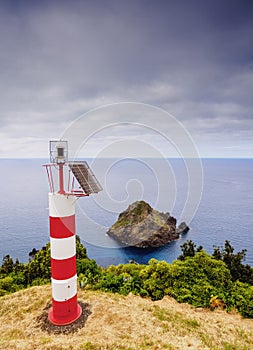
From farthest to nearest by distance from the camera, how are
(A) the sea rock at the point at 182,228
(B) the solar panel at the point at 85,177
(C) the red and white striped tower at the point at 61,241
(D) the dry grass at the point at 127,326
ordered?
1. (A) the sea rock at the point at 182,228
2. (C) the red and white striped tower at the point at 61,241
3. (B) the solar panel at the point at 85,177
4. (D) the dry grass at the point at 127,326

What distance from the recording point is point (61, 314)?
31.5 ft

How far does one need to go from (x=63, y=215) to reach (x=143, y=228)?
45.2 meters

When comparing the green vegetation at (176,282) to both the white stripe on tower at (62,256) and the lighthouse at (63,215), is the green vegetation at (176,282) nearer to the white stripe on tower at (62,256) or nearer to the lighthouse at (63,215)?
the white stripe on tower at (62,256)

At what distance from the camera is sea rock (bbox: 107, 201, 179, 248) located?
5103cm

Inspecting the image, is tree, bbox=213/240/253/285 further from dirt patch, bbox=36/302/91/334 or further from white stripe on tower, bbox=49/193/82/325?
white stripe on tower, bbox=49/193/82/325

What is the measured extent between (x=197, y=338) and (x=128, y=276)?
576 cm

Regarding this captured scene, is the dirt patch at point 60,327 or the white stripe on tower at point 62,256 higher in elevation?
the white stripe on tower at point 62,256

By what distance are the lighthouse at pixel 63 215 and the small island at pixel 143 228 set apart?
41.4 meters

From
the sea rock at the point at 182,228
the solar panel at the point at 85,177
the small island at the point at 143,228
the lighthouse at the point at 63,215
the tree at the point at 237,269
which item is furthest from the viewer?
the sea rock at the point at 182,228

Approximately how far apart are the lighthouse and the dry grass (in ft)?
3.73

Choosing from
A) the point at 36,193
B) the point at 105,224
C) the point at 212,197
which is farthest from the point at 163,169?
the point at 36,193

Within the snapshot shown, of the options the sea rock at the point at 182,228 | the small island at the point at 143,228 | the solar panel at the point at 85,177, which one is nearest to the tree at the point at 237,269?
the solar panel at the point at 85,177

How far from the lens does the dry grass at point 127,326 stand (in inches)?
322

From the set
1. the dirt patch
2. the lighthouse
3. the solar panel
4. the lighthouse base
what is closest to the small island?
the dirt patch
